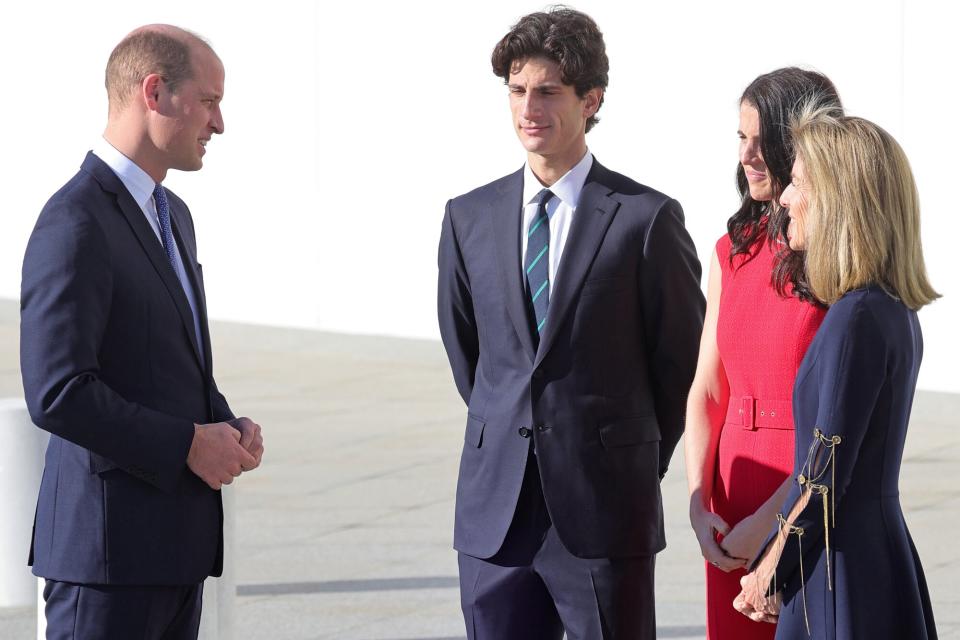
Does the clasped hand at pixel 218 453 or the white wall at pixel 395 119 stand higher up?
the white wall at pixel 395 119

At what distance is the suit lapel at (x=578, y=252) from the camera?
3.85m

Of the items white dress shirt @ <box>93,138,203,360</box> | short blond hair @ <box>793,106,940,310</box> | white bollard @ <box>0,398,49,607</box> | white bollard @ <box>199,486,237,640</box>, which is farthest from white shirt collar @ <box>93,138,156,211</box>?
white bollard @ <box>0,398,49,607</box>

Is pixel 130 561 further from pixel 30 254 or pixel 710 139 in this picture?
pixel 710 139

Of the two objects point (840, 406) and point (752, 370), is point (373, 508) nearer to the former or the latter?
point (752, 370)

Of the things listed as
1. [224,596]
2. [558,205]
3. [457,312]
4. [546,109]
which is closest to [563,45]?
[546,109]

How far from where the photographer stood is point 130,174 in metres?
3.62

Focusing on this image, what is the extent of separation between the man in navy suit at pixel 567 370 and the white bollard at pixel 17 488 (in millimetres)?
1973

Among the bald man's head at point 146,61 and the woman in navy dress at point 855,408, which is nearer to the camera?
the woman in navy dress at point 855,408

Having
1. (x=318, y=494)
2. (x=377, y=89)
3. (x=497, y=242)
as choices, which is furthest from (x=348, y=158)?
(x=497, y=242)

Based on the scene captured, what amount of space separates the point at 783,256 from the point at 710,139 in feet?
31.7

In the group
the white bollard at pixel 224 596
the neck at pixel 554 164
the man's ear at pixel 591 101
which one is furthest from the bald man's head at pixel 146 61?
the white bollard at pixel 224 596

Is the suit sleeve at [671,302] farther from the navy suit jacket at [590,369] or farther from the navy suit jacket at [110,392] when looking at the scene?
the navy suit jacket at [110,392]

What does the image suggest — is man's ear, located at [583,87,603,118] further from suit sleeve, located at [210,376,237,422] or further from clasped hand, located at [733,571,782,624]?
clasped hand, located at [733,571,782,624]

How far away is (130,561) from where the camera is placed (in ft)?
11.5
